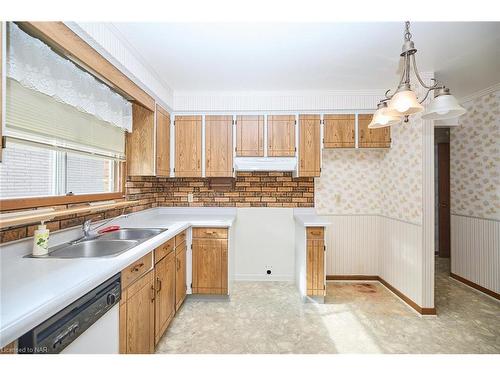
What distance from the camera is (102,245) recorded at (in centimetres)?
179

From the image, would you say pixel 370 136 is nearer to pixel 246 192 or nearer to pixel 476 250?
pixel 246 192

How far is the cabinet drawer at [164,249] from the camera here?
5.82ft

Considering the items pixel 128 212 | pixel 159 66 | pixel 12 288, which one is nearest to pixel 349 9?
pixel 12 288

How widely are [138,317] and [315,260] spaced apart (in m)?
1.81

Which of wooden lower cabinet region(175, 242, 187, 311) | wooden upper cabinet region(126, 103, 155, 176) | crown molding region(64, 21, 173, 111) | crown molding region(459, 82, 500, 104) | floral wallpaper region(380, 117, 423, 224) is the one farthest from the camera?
crown molding region(459, 82, 500, 104)

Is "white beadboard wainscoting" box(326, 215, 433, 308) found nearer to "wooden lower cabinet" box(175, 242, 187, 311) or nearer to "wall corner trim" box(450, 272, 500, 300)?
"wall corner trim" box(450, 272, 500, 300)

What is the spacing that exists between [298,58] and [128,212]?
229cm

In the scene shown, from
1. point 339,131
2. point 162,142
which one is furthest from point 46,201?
point 339,131

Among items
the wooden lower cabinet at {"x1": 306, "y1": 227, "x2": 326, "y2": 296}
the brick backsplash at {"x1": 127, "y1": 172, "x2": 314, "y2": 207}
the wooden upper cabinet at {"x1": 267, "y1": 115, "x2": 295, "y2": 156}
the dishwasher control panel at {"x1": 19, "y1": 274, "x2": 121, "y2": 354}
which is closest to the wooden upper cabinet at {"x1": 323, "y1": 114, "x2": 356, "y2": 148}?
the wooden upper cabinet at {"x1": 267, "y1": 115, "x2": 295, "y2": 156}

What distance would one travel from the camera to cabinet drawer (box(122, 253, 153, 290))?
1307 millimetres

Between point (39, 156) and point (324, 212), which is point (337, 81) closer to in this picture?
point (324, 212)

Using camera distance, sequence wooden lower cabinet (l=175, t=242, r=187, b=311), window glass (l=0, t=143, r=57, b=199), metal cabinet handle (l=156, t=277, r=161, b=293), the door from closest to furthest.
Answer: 1. window glass (l=0, t=143, r=57, b=199)
2. metal cabinet handle (l=156, t=277, r=161, b=293)
3. wooden lower cabinet (l=175, t=242, r=187, b=311)
4. the door

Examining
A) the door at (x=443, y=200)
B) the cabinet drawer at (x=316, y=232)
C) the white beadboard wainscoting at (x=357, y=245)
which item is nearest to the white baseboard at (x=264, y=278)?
the white beadboard wainscoting at (x=357, y=245)

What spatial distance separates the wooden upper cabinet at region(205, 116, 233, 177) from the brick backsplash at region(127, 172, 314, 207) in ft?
1.12
